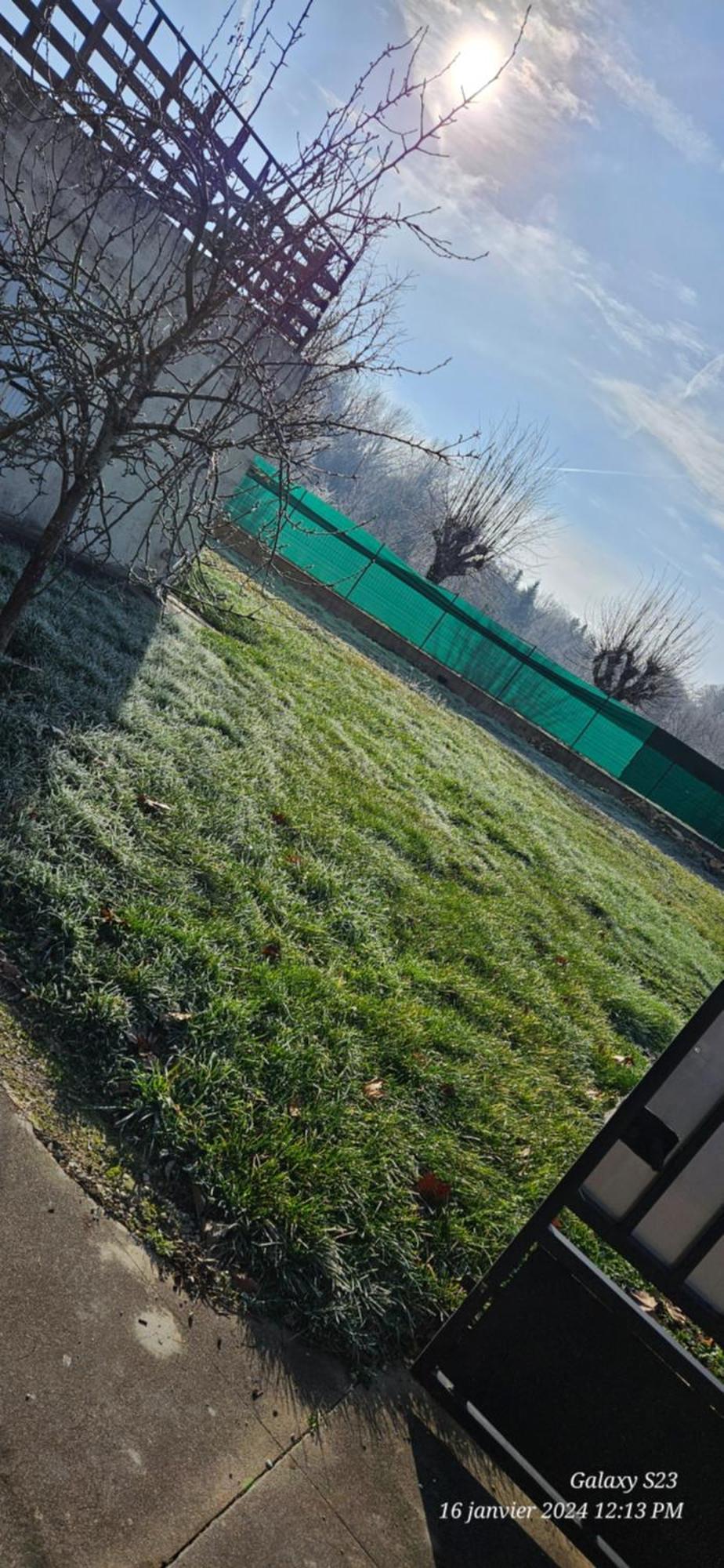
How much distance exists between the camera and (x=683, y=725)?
76.8 m

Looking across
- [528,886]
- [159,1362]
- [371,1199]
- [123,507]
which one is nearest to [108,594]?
[123,507]

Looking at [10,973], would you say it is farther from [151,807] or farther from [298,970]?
[151,807]

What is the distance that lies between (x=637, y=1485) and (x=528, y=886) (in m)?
5.51

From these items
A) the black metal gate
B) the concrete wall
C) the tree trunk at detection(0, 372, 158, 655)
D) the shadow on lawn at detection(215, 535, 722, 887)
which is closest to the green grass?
the tree trunk at detection(0, 372, 158, 655)

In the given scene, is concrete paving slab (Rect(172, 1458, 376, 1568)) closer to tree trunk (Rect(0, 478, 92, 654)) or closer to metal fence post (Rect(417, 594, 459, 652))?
tree trunk (Rect(0, 478, 92, 654))

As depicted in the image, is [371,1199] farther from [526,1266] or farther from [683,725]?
[683,725]

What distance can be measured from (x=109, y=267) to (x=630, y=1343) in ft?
28.0

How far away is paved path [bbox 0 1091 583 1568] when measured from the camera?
1822mm

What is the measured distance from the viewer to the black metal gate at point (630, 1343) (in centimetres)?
215

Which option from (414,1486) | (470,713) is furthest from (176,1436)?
(470,713)

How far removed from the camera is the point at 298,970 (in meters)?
4.00

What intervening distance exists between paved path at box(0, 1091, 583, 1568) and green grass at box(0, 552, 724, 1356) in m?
0.27

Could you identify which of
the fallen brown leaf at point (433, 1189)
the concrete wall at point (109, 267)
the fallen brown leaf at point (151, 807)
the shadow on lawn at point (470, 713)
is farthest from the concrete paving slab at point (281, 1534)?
the shadow on lawn at point (470, 713)

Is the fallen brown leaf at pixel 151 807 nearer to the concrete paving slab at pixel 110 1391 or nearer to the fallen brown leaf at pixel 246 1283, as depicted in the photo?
the concrete paving slab at pixel 110 1391
